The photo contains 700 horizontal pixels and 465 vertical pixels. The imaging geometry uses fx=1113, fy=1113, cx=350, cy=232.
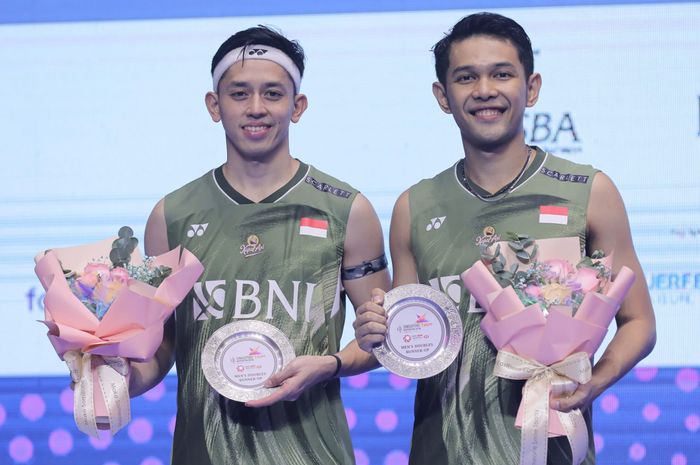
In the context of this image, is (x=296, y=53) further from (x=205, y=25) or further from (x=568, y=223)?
(x=205, y=25)

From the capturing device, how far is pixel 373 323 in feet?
8.23

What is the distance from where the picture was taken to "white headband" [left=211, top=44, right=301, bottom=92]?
2830 millimetres

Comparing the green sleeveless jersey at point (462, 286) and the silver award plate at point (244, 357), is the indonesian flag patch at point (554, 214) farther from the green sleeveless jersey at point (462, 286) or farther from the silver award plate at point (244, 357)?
the silver award plate at point (244, 357)

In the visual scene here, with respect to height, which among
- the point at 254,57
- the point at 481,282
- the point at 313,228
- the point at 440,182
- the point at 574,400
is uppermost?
the point at 254,57

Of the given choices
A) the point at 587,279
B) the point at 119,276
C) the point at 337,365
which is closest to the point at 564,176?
the point at 587,279

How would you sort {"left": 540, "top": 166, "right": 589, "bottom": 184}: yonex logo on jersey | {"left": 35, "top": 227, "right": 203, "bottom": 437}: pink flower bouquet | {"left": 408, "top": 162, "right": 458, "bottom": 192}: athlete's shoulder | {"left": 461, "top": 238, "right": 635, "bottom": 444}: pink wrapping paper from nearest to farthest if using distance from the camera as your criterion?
{"left": 461, "top": 238, "right": 635, "bottom": 444}: pink wrapping paper
{"left": 35, "top": 227, "right": 203, "bottom": 437}: pink flower bouquet
{"left": 540, "top": 166, "right": 589, "bottom": 184}: yonex logo on jersey
{"left": 408, "top": 162, "right": 458, "bottom": 192}: athlete's shoulder

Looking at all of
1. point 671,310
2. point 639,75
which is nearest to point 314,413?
point 671,310

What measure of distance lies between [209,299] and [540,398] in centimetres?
87

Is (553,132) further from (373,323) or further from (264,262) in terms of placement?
(373,323)

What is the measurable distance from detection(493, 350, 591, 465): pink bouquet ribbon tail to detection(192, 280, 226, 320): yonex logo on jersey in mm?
726

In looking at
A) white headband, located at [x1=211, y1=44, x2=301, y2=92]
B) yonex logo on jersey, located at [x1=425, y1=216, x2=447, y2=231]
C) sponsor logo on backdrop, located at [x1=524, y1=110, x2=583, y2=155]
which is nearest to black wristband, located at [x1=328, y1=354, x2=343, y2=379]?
yonex logo on jersey, located at [x1=425, y1=216, x2=447, y2=231]

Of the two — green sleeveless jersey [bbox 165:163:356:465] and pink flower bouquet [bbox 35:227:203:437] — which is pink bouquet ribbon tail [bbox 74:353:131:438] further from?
green sleeveless jersey [bbox 165:163:356:465]

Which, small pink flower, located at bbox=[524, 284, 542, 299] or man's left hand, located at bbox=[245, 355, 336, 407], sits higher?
small pink flower, located at bbox=[524, 284, 542, 299]

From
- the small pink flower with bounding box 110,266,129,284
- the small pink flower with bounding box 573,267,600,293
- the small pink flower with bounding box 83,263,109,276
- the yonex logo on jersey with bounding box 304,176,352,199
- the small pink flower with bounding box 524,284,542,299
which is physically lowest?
the small pink flower with bounding box 524,284,542,299
